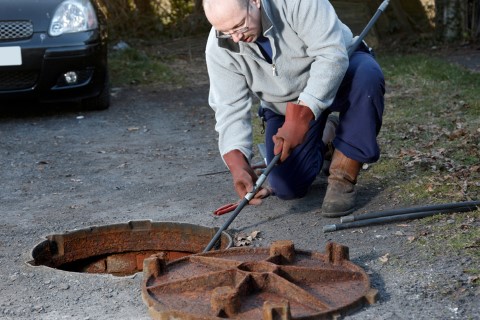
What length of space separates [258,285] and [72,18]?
4.96 metres

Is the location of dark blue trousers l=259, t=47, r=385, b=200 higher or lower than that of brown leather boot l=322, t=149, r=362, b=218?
higher

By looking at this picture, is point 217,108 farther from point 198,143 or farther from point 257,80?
point 198,143

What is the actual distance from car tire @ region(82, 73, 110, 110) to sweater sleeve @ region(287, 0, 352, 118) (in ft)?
14.3

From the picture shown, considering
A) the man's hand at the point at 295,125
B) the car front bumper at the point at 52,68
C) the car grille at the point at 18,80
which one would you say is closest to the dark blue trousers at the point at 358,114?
the man's hand at the point at 295,125

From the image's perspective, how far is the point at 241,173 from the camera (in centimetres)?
429

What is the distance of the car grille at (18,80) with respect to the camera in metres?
7.75

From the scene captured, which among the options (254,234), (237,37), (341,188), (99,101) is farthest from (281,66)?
(99,101)

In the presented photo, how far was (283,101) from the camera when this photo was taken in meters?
4.64

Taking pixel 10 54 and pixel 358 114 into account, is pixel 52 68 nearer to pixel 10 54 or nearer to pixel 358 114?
pixel 10 54

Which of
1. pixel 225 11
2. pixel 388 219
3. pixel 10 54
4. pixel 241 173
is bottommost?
pixel 10 54

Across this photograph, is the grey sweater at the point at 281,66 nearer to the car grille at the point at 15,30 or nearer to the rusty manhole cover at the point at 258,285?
the rusty manhole cover at the point at 258,285

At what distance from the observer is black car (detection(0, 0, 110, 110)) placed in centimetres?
766

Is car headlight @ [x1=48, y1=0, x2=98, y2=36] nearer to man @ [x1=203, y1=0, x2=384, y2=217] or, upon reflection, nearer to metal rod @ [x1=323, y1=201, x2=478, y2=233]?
man @ [x1=203, y1=0, x2=384, y2=217]

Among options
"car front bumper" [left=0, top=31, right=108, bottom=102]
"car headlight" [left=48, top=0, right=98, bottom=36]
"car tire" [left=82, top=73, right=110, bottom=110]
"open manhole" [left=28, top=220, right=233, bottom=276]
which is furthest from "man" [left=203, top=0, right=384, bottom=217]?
"car tire" [left=82, top=73, right=110, bottom=110]
